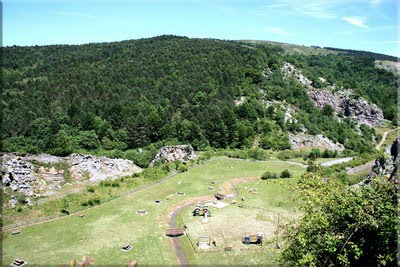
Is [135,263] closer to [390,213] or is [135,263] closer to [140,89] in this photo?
[390,213]

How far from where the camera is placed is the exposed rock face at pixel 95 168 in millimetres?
65438

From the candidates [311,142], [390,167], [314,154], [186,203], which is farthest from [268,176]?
[311,142]

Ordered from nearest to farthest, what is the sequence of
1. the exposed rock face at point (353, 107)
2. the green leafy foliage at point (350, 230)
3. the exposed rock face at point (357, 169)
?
1. the green leafy foliage at point (350, 230)
2. the exposed rock face at point (357, 169)
3. the exposed rock face at point (353, 107)

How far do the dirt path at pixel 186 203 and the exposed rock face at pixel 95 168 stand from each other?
60.9 ft

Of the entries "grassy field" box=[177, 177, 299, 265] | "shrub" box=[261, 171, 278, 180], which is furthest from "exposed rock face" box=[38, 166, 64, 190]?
"shrub" box=[261, 171, 278, 180]

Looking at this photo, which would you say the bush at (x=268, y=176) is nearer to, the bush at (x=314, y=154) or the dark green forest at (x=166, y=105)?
the bush at (x=314, y=154)

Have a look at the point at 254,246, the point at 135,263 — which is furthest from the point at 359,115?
the point at 135,263

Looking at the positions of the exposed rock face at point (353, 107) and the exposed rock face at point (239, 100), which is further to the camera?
the exposed rock face at point (353, 107)

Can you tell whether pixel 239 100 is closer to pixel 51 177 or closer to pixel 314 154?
pixel 314 154

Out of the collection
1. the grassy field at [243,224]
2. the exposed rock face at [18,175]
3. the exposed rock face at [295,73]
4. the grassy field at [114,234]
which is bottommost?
the grassy field at [114,234]

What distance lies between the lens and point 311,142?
113688 millimetres

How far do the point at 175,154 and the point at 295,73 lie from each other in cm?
9673

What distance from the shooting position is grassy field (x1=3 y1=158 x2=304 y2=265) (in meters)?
38.6

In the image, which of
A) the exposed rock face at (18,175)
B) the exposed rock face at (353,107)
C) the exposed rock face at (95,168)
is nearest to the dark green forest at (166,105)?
the exposed rock face at (353,107)
